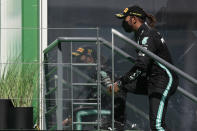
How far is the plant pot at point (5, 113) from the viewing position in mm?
5953

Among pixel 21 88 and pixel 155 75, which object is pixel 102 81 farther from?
pixel 21 88

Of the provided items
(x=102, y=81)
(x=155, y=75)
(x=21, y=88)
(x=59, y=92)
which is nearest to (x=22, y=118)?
(x=21, y=88)

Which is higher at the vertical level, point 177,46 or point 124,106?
point 177,46

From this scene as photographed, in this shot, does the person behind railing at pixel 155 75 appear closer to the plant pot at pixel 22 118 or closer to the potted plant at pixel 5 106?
the plant pot at pixel 22 118


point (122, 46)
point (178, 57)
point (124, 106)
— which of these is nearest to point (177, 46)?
point (178, 57)

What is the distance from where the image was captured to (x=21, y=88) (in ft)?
20.4

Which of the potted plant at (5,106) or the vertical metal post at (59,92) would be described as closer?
the vertical metal post at (59,92)

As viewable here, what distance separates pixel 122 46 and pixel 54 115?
1.38 m

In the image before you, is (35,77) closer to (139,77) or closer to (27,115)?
(27,115)

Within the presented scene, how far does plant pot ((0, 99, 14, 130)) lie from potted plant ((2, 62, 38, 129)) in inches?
1.6

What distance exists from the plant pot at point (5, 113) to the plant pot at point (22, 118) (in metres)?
0.05

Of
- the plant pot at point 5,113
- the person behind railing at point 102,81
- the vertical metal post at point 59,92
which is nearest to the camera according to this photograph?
the vertical metal post at point 59,92

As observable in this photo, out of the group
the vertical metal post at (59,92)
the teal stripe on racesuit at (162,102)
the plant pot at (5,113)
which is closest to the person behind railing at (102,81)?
the vertical metal post at (59,92)

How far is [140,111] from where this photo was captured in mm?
6664
